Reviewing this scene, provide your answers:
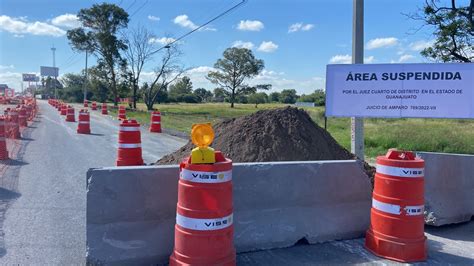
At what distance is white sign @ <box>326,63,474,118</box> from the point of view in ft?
22.3

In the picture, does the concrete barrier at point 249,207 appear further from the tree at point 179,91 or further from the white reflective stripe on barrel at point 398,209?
the tree at point 179,91

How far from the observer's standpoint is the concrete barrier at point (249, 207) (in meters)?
4.10

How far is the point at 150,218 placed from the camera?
4.26m

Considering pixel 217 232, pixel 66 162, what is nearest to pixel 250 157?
pixel 217 232

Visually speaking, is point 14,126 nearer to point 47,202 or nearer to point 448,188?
point 47,202

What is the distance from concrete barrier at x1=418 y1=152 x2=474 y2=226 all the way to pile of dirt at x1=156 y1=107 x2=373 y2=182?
3.28 ft

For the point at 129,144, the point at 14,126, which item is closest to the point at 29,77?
the point at 14,126

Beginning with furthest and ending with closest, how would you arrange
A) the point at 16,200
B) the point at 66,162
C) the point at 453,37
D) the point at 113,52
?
the point at 113,52 < the point at 453,37 < the point at 66,162 < the point at 16,200

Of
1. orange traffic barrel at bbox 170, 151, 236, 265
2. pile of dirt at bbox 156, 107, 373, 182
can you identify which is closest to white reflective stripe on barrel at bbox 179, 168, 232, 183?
orange traffic barrel at bbox 170, 151, 236, 265

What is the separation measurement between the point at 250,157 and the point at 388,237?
266cm

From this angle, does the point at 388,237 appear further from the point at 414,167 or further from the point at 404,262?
the point at 414,167

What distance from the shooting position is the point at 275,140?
683 centimetres

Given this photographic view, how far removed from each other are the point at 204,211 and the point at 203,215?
0.04 meters

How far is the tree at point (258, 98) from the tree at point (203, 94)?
19139mm
